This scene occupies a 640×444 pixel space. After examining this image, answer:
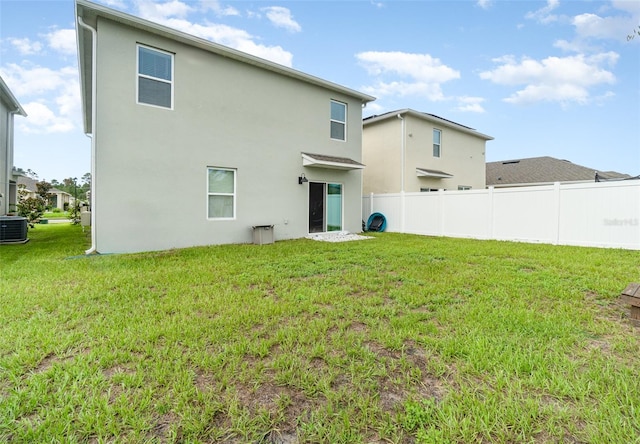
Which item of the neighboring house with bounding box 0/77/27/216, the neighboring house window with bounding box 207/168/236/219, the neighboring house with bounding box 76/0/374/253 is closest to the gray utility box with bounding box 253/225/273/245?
the neighboring house with bounding box 76/0/374/253

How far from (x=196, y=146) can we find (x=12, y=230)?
6638 mm

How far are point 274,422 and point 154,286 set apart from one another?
369 centimetres

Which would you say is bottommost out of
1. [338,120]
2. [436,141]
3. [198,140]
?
[198,140]

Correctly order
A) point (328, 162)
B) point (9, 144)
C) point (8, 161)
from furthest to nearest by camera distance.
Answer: point (9, 144) < point (8, 161) < point (328, 162)

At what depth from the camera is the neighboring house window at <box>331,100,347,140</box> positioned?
11789mm

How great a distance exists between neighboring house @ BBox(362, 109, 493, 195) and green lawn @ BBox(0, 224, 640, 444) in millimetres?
10486

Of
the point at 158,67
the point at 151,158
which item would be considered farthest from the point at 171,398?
the point at 158,67

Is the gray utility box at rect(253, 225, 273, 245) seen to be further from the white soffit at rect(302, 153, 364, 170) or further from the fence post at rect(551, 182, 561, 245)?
the fence post at rect(551, 182, 561, 245)

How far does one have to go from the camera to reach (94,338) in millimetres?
2891

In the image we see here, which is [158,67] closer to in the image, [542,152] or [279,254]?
[279,254]

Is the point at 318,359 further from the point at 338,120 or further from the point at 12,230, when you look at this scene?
the point at 12,230

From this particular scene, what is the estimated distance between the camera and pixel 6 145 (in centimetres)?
1445

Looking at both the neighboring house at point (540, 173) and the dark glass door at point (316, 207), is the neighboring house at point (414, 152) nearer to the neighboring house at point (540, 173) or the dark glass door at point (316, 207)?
the dark glass door at point (316, 207)

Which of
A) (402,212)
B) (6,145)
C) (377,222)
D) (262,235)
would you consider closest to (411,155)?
(402,212)
